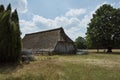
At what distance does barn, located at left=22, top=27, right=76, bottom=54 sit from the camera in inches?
1490

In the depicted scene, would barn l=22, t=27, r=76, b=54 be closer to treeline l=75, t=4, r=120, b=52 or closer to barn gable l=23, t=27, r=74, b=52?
barn gable l=23, t=27, r=74, b=52

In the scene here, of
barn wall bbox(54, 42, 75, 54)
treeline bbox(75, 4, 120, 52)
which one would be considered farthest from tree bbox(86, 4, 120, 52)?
barn wall bbox(54, 42, 75, 54)

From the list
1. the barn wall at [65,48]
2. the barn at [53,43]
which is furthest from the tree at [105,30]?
the barn wall at [65,48]

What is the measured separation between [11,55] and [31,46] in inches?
963

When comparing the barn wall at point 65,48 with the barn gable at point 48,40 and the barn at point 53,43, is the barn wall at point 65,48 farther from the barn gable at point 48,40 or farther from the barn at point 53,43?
the barn gable at point 48,40

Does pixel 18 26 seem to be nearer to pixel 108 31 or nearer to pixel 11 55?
pixel 11 55

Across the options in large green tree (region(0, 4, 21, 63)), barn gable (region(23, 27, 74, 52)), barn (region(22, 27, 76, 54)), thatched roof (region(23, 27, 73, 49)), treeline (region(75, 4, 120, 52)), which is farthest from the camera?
treeline (region(75, 4, 120, 52))

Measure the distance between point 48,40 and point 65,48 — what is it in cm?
379

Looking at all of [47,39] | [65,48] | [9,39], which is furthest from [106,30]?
[9,39]

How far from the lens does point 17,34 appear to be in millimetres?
19109

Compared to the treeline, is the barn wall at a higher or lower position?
lower

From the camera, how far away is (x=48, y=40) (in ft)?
131

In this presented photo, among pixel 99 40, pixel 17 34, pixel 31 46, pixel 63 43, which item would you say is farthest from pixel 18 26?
pixel 99 40

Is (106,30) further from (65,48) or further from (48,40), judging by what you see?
(48,40)
